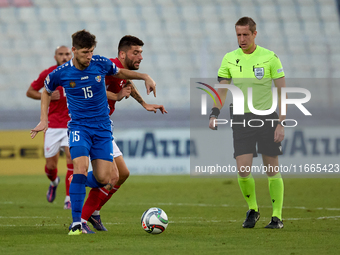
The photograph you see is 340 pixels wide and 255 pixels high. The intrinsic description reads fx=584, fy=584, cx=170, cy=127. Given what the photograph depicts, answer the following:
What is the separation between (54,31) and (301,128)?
30.7 ft

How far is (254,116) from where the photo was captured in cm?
615

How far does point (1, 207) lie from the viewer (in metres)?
8.75

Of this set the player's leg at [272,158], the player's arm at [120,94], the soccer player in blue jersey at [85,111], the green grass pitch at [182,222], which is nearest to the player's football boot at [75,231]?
the soccer player in blue jersey at [85,111]

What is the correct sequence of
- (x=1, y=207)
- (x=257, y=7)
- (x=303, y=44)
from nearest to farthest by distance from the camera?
(x=1, y=207) < (x=303, y=44) < (x=257, y=7)

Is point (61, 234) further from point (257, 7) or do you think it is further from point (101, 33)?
point (257, 7)

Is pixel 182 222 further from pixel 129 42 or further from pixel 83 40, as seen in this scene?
pixel 83 40

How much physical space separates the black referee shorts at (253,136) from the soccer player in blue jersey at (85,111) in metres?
1.12

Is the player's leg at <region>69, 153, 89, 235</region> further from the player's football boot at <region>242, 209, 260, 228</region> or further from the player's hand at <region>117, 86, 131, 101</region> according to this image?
the player's football boot at <region>242, 209, 260, 228</region>

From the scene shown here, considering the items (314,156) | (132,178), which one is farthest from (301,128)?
(132,178)

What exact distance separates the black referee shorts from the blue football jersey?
1.51 m

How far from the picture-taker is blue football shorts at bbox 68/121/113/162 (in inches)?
218

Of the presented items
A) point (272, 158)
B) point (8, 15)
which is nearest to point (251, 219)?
point (272, 158)

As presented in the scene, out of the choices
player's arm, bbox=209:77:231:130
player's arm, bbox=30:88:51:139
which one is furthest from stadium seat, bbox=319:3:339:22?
player's arm, bbox=30:88:51:139

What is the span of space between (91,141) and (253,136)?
1.74 m
